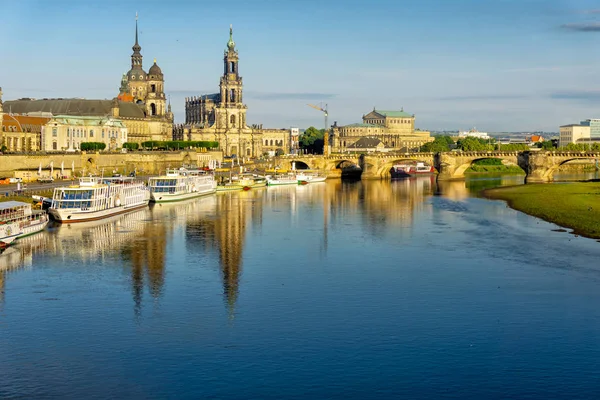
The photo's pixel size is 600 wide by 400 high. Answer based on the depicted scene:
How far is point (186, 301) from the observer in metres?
37.9

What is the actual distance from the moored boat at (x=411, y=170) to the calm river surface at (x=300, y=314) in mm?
→ 88726

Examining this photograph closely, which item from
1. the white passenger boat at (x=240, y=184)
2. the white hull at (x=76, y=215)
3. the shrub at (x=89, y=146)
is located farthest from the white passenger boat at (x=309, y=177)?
the white hull at (x=76, y=215)

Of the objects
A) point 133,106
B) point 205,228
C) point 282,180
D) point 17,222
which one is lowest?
point 205,228

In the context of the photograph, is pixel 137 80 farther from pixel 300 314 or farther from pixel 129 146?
pixel 300 314

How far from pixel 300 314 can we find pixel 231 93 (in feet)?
485

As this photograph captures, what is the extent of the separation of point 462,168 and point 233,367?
361ft

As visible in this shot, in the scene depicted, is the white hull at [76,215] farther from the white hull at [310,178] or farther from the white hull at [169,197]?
the white hull at [310,178]

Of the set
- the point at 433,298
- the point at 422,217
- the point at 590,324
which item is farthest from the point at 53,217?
the point at 590,324

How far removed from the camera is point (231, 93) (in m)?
180

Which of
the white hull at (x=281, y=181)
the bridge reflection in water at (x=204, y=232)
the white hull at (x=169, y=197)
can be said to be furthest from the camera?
the white hull at (x=281, y=181)

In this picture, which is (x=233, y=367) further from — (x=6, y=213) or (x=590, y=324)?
(x=6, y=213)

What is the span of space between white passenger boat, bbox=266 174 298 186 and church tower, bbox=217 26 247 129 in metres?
55.6

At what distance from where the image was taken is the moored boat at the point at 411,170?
5965 inches

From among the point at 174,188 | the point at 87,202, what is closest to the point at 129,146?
the point at 174,188
